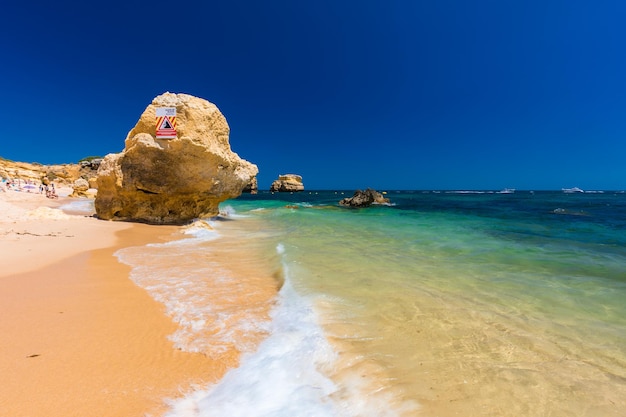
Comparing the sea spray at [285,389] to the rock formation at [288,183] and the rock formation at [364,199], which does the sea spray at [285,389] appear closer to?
the rock formation at [364,199]

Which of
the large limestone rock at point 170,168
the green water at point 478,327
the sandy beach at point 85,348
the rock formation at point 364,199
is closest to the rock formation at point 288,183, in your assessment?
the rock formation at point 364,199

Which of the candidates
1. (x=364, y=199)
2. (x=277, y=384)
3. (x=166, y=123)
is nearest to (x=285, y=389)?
(x=277, y=384)

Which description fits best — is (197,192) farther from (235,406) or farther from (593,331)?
(593,331)

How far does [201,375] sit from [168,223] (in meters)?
14.5

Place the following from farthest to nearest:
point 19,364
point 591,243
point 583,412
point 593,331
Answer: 1. point 591,243
2. point 593,331
3. point 19,364
4. point 583,412

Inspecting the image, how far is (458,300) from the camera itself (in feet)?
17.1

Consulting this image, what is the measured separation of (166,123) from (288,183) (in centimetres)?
9179

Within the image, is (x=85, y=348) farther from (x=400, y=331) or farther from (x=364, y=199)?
(x=364, y=199)

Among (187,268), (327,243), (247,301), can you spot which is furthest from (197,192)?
(247,301)

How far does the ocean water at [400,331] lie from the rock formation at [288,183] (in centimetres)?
9715

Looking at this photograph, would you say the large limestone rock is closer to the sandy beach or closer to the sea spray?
the sandy beach

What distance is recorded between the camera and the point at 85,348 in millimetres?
3305

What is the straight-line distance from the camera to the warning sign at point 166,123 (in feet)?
44.0

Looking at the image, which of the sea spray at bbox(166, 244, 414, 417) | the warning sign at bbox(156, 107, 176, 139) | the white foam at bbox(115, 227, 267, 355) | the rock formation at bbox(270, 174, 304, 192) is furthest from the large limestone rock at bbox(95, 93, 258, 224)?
the rock formation at bbox(270, 174, 304, 192)
